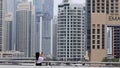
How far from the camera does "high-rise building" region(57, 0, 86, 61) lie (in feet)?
591

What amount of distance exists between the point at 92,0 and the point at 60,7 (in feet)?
156

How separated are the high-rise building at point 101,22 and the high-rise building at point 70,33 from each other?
21.3 meters

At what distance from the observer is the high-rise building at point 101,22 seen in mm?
139000

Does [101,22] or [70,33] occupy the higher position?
[101,22]

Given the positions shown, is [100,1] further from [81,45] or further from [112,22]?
[81,45]

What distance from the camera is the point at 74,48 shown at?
184m

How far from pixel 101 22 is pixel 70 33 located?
51804 millimetres

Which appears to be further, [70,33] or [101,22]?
[70,33]

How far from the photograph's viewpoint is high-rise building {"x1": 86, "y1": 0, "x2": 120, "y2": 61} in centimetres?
13900

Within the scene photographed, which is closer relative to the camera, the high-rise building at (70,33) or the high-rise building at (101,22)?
the high-rise building at (101,22)

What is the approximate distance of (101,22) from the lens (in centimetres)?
14000

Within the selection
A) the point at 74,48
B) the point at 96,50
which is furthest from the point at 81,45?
the point at 96,50

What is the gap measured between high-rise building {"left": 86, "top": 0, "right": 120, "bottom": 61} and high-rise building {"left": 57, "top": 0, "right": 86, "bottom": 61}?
837 inches

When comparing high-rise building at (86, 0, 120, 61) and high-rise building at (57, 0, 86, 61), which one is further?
high-rise building at (57, 0, 86, 61)
